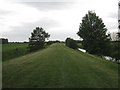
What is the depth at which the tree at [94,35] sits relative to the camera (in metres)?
35.6

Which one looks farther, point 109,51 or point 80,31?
point 80,31

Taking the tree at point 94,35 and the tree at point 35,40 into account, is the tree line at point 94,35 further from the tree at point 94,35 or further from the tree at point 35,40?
the tree at point 35,40

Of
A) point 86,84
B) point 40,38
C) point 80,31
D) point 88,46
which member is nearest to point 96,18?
point 80,31

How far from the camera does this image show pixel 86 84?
8484 mm

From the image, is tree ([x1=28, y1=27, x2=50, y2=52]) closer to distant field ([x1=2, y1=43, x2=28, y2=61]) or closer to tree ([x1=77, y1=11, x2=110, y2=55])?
distant field ([x1=2, y1=43, x2=28, y2=61])

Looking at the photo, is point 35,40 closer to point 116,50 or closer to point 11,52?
point 11,52

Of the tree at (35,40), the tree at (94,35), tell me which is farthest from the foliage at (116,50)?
the tree at (35,40)

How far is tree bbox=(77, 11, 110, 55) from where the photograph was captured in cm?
3559

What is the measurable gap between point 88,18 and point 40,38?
24033 mm

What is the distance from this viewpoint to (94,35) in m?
35.8

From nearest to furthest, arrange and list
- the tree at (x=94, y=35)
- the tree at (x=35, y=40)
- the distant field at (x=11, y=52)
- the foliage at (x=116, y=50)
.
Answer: the foliage at (x=116, y=50), the tree at (x=94, y=35), the distant field at (x=11, y=52), the tree at (x=35, y=40)

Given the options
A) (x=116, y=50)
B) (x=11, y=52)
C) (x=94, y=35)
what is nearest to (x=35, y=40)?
(x=11, y=52)

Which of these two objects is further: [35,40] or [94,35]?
[35,40]

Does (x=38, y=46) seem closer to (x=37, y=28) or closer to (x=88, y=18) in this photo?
(x=37, y=28)
